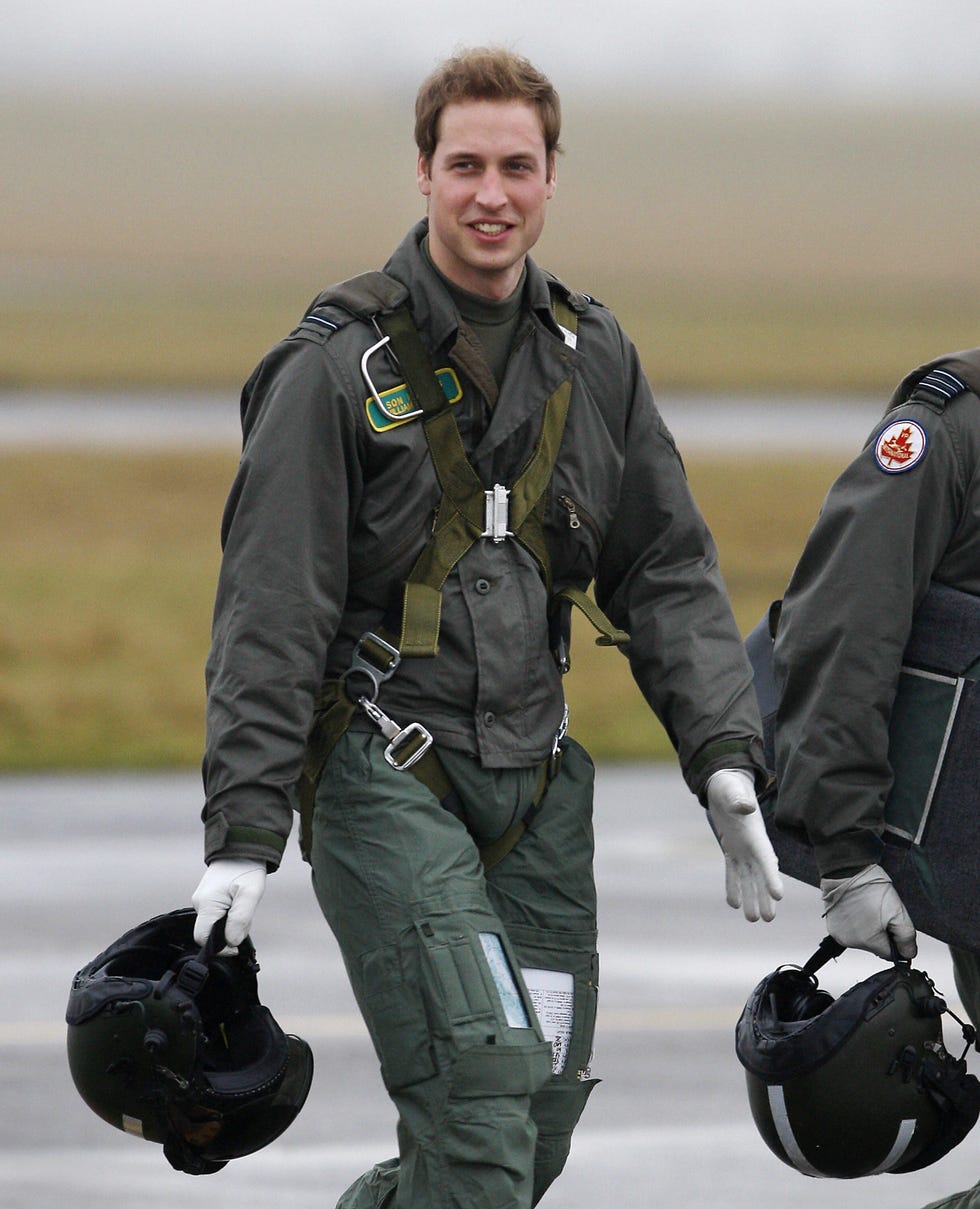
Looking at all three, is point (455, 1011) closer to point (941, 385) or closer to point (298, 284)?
point (941, 385)

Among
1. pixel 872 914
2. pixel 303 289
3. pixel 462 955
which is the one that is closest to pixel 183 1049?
pixel 462 955

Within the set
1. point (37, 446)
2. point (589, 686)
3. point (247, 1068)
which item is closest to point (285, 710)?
point (247, 1068)

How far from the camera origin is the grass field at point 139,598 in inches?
459

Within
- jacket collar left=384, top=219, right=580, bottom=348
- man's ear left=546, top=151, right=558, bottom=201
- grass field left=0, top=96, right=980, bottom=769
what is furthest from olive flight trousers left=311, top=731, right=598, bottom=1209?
grass field left=0, top=96, right=980, bottom=769

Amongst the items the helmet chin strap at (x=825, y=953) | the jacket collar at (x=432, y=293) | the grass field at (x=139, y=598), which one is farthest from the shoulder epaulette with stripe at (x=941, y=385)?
the grass field at (x=139, y=598)

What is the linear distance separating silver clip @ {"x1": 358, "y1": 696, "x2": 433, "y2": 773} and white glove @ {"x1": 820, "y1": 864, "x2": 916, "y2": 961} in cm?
79

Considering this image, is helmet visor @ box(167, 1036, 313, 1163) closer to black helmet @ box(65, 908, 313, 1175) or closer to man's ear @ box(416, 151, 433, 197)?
black helmet @ box(65, 908, 313, 1175)

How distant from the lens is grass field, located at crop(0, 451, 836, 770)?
→ 11656mm

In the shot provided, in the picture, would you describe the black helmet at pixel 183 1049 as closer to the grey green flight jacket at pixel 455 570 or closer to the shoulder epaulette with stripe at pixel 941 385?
the grey green flight jacket at pixel 455 570

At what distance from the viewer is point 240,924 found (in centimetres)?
388

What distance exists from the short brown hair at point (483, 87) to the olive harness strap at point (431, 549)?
338mm

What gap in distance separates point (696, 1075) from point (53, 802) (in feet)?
14.2

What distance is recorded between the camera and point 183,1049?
3.89 m

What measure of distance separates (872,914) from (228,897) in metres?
1.16
